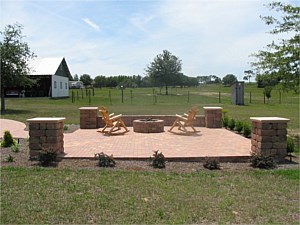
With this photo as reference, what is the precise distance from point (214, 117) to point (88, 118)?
483 cm

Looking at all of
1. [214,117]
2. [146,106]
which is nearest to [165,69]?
[146,106]

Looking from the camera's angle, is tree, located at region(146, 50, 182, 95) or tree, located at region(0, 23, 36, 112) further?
tree, located at region(146, 50, 182, 95)

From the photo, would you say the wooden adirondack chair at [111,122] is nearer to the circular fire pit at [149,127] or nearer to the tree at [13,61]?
the circular fire pit at [149,127]

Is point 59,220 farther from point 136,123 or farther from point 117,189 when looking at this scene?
point 136,123

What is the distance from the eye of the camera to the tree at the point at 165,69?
143 feet

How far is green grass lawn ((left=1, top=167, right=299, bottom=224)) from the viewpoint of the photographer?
3.79 metres

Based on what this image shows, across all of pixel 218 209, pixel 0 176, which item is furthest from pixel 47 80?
pixel 218 209

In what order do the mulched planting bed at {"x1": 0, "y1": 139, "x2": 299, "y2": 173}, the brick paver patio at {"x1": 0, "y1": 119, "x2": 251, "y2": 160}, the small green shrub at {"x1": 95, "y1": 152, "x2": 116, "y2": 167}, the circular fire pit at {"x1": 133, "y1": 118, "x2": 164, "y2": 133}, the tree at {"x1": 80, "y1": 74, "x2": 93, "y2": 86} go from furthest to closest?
1. the tree at {"x1": 80, "y1": 74, "x2": 93, "y2": 86}
2. the circular fire pit at {"x1": 133, "y1": 118, "x2": 164, "y2": 133}
3. the brick paver patio at {"x1": 0, "y1": 119, "x2": 251, "y2": 160}
4. the small green shrub at {"x1": 95, "y1": 152, "x2": 116, "y2": 167}
5. the mulched planting bed at {"x1": 0, "y1": 139, "x2": 299, "y2": 173}

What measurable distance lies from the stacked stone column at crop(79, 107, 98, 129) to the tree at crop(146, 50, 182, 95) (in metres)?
31.0

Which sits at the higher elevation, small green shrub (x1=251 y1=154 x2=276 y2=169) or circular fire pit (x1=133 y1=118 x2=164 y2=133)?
circular fire pit (x1=133 y1=118 x2=164 y2=133)

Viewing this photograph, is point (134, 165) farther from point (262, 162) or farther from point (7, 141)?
point (7, 141)

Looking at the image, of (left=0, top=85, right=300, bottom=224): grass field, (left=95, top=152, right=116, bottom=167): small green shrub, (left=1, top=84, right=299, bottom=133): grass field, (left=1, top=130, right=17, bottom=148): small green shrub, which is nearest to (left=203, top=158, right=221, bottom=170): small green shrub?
(left=0, top=85, right=300, bottom=224): grass field

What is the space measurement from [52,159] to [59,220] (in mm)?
3224

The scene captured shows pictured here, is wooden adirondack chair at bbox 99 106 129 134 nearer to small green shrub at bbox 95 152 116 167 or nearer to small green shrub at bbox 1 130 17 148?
small green shrub at bbox 1 130 17 148
